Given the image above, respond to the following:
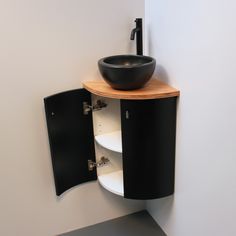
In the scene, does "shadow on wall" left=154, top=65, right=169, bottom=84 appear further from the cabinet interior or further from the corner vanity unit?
the cabinet interior

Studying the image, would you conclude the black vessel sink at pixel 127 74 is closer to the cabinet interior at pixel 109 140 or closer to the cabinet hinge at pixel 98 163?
the cabinet interior at pixel 109 140

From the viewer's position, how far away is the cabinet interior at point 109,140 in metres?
1.72

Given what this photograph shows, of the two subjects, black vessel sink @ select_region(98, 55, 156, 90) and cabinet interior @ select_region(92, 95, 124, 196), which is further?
cabinet interior @ select_region(92, 95, 124, 196)

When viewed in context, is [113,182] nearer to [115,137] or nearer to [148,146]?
[115,137]

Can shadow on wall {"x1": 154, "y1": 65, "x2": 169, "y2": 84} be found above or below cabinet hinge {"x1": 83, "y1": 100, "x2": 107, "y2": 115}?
above

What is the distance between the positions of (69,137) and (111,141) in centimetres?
25

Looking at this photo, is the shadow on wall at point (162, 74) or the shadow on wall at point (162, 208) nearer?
the shadow on wall at point (162, 74)
